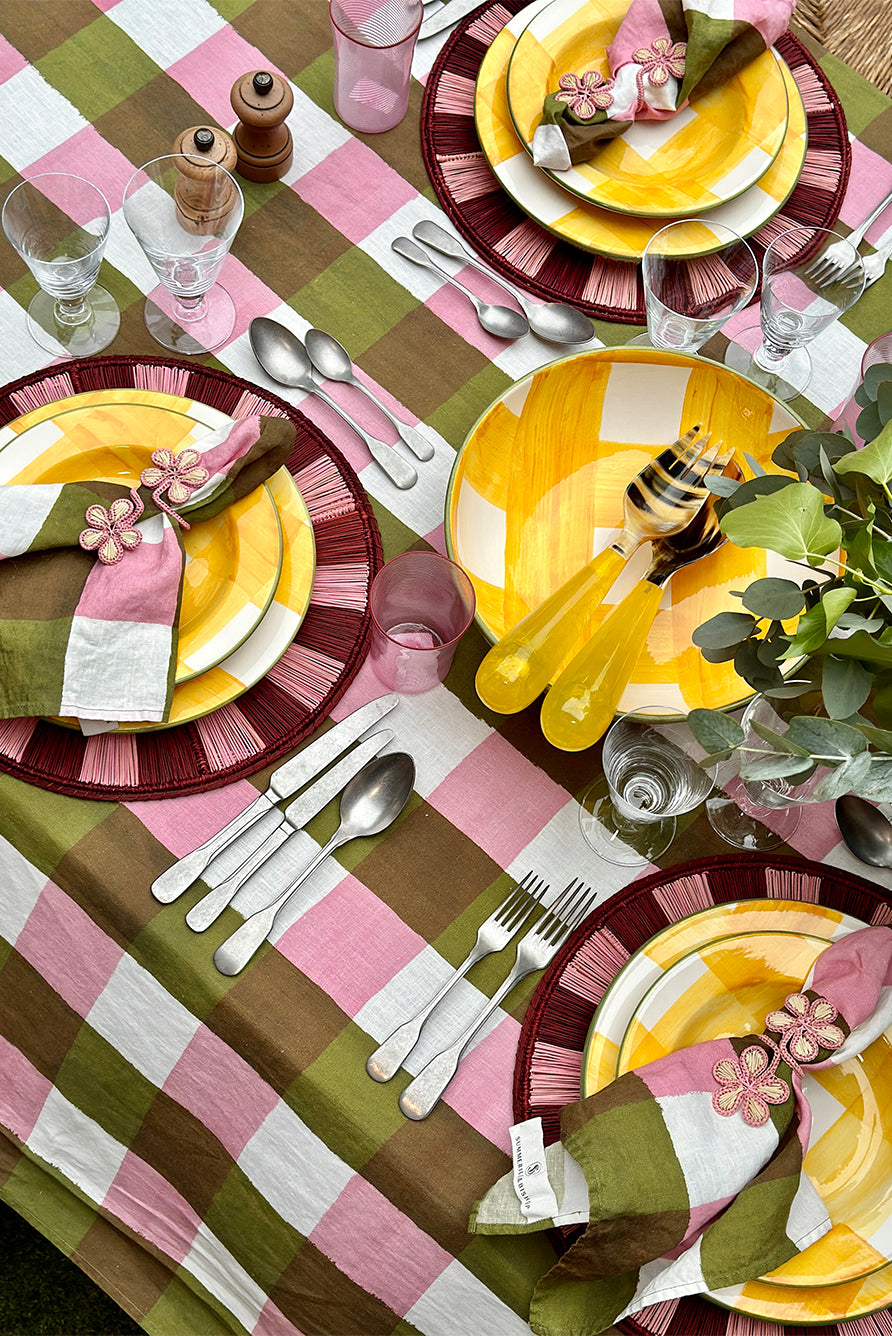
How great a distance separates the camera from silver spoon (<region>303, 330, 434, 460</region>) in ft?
3.32

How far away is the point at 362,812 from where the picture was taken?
35.4 inches

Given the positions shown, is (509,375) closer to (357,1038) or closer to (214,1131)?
(357,1038)

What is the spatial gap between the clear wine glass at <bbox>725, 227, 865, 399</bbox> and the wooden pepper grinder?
0.46m

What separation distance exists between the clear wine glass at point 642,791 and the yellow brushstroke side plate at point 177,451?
309mm

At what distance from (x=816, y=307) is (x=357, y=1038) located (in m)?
0.75

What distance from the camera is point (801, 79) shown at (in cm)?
118

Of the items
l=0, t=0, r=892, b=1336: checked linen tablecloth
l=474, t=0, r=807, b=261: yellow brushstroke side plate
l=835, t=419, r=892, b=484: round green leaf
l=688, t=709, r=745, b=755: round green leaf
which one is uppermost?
l=835, t=419, r=892, b=484: round green leaf

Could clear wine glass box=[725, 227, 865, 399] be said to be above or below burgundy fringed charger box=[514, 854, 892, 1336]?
above

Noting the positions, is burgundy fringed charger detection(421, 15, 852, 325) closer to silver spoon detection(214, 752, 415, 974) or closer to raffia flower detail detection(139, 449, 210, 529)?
raffia flower detail detection(139, 449, 210, 529)

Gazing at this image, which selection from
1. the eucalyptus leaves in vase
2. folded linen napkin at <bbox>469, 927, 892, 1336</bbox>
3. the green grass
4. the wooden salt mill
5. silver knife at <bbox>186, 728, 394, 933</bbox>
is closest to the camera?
the eucalyptus leaves in vase

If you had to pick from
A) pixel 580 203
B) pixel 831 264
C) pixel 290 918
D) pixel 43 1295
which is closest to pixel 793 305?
pixel 831 264

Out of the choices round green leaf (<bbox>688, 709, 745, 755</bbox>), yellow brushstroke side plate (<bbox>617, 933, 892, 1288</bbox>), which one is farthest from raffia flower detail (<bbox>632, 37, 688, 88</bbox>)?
yellow brushstroke side plate (<bbox>617, 933, 892, 1288</bbox>)

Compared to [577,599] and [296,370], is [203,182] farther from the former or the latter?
[577,599]

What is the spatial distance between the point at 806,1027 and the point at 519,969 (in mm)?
214
